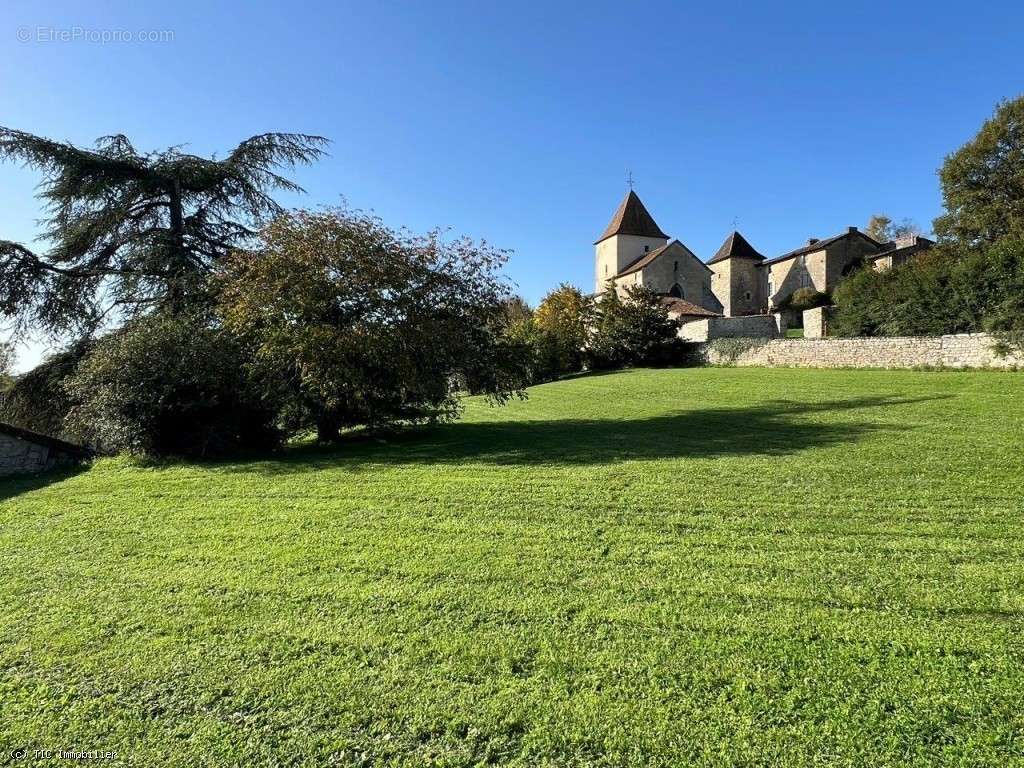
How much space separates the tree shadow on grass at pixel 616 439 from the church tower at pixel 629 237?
144 ft

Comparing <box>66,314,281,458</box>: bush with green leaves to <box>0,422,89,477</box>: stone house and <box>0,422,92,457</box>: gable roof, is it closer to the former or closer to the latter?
<box>0,422,92,457</box>: gable roof

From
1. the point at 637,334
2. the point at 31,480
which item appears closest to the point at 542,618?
the point at 31,480

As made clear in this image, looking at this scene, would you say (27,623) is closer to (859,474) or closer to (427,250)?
(859,474)

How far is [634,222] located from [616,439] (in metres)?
49.6

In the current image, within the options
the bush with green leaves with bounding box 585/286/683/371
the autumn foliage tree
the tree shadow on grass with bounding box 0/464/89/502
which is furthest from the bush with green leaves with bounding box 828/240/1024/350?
the tree shadow on grass with bounding box 0/464/89/502

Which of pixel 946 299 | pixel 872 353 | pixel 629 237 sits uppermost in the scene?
pixel 629 237

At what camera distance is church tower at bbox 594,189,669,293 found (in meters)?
54.4

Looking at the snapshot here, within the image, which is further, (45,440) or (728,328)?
(728,328)

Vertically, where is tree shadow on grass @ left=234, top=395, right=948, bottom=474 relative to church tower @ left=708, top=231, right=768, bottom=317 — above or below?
below

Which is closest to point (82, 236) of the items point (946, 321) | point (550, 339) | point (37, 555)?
point (37, 555)

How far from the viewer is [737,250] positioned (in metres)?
52.8

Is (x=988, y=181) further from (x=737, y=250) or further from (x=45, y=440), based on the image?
(x=45, y=440)

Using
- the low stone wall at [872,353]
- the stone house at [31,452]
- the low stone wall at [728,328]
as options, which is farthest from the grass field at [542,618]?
the low stone wall at [728,328]

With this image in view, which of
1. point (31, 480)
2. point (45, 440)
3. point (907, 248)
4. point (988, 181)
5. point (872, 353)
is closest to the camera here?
point (31, 480)
